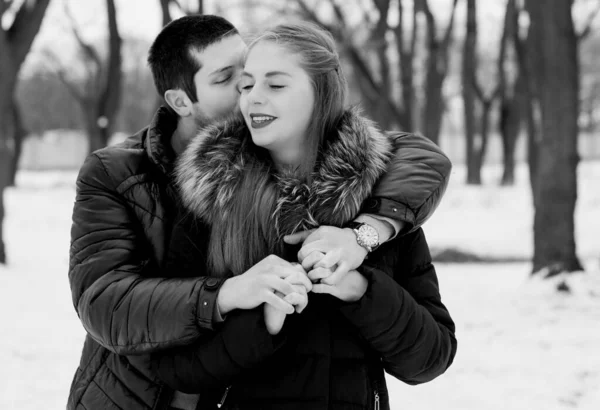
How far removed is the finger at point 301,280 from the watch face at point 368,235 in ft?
0.67

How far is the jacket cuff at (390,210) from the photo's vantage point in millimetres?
1880

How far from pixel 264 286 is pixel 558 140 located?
6362 mm

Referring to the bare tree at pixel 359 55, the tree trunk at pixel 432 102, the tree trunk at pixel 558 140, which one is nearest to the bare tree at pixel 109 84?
the bare tree at pixel 359 55

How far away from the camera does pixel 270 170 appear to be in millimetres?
1984

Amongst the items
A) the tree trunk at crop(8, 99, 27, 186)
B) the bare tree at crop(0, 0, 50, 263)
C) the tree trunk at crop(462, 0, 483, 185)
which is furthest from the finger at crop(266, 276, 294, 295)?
the tree trunk at crop(8, 99, 27, 186)

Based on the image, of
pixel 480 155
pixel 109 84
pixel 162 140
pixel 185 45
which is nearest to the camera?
pixel 162 140

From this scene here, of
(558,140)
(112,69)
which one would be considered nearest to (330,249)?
(558,140)

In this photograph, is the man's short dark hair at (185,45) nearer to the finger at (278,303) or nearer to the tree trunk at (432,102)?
the finger at (278,303)

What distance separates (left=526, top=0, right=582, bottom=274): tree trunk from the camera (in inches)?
289

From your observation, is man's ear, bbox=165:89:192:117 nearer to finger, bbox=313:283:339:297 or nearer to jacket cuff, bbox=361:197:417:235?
jacket cuff, bbox=361:197:417:235

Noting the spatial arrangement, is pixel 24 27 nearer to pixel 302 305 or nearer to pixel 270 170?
pixel 270 170

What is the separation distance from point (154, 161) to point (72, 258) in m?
0.37

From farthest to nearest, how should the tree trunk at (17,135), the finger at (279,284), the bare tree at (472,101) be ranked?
the tree trunk at (17,135) < the bare tree at (472,101) < the finger at (279,284)

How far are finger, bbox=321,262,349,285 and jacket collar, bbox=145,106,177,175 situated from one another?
2.14ft
